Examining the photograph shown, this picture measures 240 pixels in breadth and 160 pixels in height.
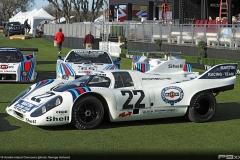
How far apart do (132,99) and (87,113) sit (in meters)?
0.90

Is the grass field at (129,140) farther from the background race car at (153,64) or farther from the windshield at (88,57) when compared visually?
the windshield at (88,57)

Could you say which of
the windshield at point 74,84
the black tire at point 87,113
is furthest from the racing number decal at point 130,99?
the windshield at point 74,84

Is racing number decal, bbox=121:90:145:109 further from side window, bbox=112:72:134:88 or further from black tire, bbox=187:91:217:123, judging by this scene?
black tire, bbox=187:91:217:123

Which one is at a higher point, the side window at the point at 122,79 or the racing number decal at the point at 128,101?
the side window at the point at 122,79

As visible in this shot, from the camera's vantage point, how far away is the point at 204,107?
9898 millimetres

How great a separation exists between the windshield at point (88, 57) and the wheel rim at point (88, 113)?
6.78 m

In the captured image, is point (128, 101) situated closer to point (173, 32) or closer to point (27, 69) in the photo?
point (27, 69)

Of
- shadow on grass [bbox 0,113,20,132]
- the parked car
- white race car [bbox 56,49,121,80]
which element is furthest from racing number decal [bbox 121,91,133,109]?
the parked car

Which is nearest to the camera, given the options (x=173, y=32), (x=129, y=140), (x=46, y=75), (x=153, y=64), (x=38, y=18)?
(x=129, y=140)

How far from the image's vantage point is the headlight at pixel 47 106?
27.7 ft

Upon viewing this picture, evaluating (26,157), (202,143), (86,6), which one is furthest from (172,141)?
(86,6)

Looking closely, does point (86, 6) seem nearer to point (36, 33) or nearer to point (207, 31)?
point (36, 33)

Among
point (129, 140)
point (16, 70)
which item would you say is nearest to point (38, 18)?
point (16, 70)

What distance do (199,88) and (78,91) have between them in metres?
2.47
